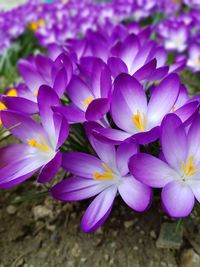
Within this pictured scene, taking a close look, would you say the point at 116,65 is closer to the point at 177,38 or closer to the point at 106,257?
the point at 106,257

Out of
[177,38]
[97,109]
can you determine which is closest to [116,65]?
[97,109]

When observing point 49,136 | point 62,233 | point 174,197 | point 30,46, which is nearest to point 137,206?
point 174,197

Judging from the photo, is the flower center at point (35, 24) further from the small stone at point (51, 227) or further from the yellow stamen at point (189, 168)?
the yellow stamen at point (189, 168)

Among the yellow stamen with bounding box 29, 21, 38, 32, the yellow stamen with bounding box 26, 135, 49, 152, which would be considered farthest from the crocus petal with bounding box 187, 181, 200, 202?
the yellow stamen with bounding box 29, 21, 38, 32

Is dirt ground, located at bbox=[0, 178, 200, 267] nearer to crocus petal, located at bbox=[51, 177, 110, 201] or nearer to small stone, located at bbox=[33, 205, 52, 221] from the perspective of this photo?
small stone, located at bbox=[33, 205, 52, 221]

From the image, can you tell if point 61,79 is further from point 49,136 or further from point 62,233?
point 62,233
